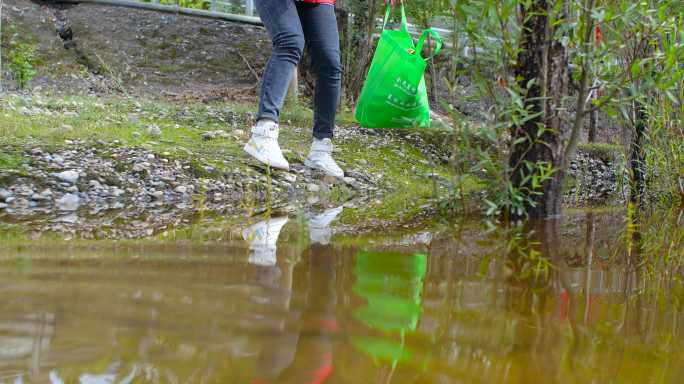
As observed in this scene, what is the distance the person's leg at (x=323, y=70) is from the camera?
3.64m

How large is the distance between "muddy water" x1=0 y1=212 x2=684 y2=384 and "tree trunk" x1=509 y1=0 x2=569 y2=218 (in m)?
0.76

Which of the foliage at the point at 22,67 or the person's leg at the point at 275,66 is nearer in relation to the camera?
the person's leg at the point at 275,66

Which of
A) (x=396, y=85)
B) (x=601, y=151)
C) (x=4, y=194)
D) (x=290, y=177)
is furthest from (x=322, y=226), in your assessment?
(x=601, y=151)

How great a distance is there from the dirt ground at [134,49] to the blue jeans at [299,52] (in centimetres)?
340

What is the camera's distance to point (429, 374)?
98 cm

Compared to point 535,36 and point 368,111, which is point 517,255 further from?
point 368,111

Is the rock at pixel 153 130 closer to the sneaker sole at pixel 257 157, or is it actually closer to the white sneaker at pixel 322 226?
the sneaker sole at pixel 257 157

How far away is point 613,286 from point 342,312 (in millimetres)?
720

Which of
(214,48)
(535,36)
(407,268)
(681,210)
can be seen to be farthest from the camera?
(214,48)

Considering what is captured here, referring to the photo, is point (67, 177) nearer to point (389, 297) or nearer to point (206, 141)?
point (206, 141)

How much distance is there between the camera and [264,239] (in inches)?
86.9

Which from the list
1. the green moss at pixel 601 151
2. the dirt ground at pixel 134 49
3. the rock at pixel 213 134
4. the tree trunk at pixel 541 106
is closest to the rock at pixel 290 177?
the rock at pixel 213 134

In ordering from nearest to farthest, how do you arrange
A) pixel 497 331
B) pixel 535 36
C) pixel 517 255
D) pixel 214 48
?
1. pixel 497 331
2. pixel 517 255
3. pixel 535 36
4. pixel 214 48

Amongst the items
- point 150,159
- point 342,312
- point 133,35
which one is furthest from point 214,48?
point 342,312
